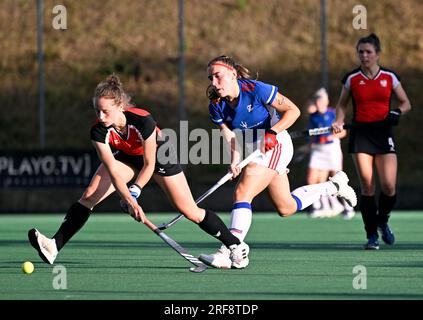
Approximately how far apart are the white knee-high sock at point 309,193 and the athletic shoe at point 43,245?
5.28 ft

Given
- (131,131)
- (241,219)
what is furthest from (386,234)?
(131,131)

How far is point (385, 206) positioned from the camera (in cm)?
817

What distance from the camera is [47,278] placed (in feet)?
19.8

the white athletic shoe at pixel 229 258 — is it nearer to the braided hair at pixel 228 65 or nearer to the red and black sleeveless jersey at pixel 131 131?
the red and black sleeveless jersey at pixel 131 131

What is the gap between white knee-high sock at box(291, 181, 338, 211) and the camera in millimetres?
7234

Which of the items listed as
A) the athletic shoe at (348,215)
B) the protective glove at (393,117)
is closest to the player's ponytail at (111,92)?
the protective glove at (393,117)

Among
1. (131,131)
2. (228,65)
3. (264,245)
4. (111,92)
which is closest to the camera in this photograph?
(111,92)

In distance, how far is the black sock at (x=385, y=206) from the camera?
8.16m

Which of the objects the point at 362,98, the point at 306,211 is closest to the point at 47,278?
the point at 362,98

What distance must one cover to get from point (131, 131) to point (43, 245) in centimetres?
95

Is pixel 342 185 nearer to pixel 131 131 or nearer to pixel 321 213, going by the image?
pixel 131 131

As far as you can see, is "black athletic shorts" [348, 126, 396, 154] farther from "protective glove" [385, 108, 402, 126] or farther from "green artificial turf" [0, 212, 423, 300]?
"green artificial turf" [0, 212, 423, 300]

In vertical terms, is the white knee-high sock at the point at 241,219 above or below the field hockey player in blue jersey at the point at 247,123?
below
